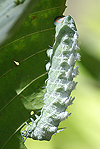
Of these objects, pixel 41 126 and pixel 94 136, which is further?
pixel 94 136

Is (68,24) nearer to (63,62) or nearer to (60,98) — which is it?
(63,62)

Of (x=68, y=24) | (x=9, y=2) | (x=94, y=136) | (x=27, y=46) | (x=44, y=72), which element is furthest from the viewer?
(x=94, y=136)

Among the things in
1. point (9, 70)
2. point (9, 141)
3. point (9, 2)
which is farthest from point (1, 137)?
point (9, 2)
